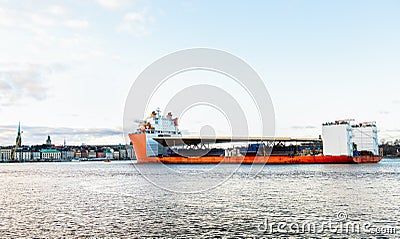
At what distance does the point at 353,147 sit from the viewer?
273ft

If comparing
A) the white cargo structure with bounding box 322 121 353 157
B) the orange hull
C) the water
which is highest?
the white cargo structure with bounding box 322 121 353 157

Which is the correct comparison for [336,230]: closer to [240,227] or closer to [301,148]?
[240,227]

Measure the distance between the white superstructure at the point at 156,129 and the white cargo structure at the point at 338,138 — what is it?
123 ft

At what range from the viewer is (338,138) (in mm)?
76938

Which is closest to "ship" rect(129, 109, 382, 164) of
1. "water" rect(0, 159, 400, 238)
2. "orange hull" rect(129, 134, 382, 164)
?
"orange hull" rect(129, 134, 382, 164)

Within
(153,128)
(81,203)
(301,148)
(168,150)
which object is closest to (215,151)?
(168,150)

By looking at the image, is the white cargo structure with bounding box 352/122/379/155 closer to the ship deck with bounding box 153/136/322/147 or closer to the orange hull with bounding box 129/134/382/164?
the orange hull with bounding box 129/134/382/164

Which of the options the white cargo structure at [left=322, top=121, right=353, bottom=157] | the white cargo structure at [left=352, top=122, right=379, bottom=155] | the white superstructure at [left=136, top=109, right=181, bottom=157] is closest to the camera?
the white cargo structure at [left=322, top=121, right=353, bottom=157]

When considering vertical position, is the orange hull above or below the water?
above

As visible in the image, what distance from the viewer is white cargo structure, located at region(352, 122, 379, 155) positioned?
8356 centimetres
